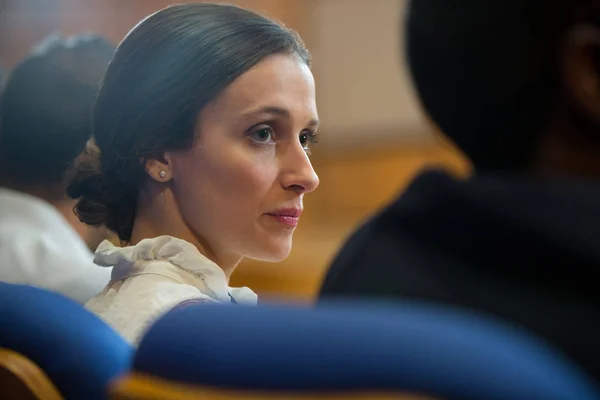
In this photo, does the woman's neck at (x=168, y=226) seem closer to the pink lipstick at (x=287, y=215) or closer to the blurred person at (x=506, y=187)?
the pink lipstick at (x=287, y=215)

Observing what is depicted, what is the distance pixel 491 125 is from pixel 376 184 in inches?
177

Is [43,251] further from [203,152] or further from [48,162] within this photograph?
[203,152]

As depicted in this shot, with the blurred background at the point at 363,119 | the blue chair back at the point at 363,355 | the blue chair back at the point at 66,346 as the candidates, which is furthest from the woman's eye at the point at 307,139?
the blurred background at the point at 363,119

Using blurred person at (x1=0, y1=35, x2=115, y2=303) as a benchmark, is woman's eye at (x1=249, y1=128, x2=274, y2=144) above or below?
below

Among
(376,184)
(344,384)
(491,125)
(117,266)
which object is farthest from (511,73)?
(376,184)

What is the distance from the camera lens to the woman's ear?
1.04 meters

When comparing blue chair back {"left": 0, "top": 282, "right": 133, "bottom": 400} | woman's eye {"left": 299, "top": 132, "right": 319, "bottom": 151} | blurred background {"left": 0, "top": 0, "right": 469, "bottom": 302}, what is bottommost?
blue chair back {"left": 0, "top": 282, "right": 133, "bottom": 400}

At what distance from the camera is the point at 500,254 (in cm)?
61

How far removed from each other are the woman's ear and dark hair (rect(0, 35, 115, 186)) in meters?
0.22

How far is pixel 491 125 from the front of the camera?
2.20ft

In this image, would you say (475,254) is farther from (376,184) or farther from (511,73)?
(376,184)

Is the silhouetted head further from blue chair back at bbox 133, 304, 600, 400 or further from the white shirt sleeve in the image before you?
the white shirt sleeve

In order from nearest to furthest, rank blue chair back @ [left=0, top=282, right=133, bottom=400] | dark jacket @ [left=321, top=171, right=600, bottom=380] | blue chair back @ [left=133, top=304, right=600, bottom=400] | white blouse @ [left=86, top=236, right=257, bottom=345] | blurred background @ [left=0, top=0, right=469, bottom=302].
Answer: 1. blue chair back @ [left=133, top=304, right=600, bottom=400]
2. dark jacket @ [left=321, top=171, right=600, bottom=380]
3. blue chair back @ [left=0, top=282, right=133, bottom=400]
4. white blouse @ [left=86, top=236, right=257, bottom=345]
5. blurred background @ [left=0, top=0, right=469, bottom=302]

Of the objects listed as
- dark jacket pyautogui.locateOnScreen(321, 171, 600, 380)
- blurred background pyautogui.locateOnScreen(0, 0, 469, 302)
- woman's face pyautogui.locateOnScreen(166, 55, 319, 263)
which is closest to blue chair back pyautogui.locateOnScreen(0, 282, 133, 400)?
woman's face pyautogui.locateOnScreen(166, 55, 319, 263)
